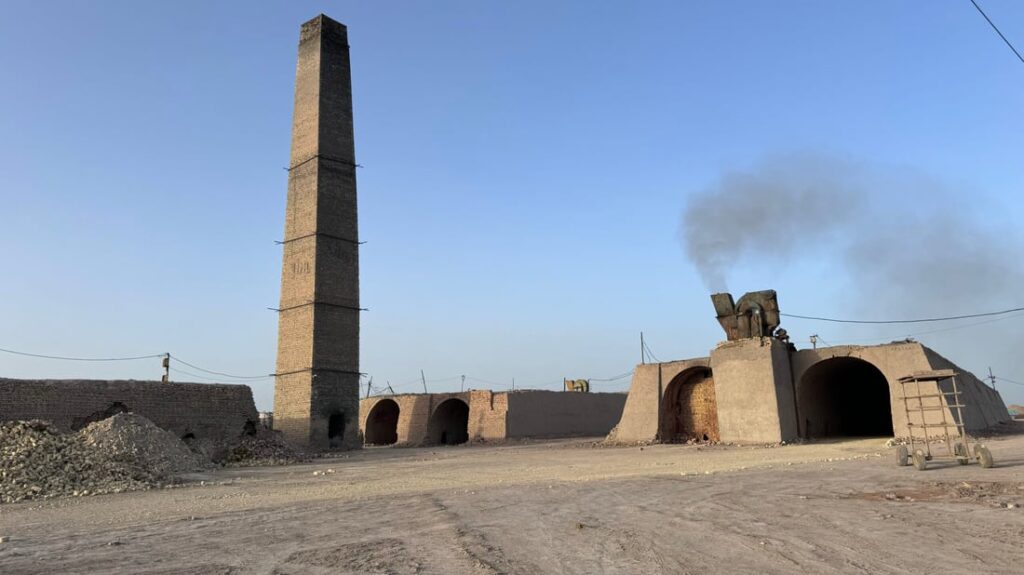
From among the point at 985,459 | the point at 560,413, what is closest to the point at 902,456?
the point at 985,459

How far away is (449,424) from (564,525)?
30582 mm

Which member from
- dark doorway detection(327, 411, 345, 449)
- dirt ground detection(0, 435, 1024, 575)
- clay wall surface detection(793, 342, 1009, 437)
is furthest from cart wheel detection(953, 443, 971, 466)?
dark doorway detection(327, 411, 345, 449)

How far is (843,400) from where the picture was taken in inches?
1012

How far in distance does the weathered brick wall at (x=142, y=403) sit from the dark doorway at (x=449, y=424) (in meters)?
13.5

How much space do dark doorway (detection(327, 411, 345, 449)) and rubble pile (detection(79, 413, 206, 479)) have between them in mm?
10500

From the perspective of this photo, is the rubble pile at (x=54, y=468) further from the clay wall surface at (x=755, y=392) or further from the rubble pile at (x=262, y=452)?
the clay wall surface at (x=755, y=392)

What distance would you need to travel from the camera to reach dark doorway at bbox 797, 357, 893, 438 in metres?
21.9

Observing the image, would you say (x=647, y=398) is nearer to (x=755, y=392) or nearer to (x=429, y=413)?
(x=755, y=392)

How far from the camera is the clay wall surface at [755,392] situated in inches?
796

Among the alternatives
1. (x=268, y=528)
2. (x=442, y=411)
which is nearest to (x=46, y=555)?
(x=268, y=528)

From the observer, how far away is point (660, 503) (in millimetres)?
8258

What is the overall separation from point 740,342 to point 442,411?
61.6 ft

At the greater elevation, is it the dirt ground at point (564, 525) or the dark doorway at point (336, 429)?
the dark doorway at point (336, 429)

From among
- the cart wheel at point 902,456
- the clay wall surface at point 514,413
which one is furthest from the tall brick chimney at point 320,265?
the cart wheel at point 902,456
